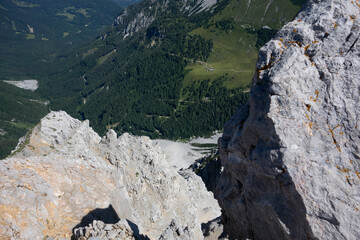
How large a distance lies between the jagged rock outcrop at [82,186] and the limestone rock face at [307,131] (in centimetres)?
1297

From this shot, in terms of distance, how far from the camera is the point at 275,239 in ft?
48.7

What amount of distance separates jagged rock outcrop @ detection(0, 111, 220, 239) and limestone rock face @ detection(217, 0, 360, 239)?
13.0 metres

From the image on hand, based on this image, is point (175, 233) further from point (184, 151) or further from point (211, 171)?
point (184, 151)

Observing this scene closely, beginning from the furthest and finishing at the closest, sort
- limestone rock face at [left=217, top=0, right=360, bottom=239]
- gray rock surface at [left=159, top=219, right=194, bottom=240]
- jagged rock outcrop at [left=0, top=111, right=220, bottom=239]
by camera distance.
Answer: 1. jagged rock outcrop at [left=0, top=111, right=220, bottom=239]
2. gray rock surface at [left=159, top=219, right=194, bottom=240]
3. limestone rock face at [left=217, top=0, right=360, bottom=239]

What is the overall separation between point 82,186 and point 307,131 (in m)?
22.9

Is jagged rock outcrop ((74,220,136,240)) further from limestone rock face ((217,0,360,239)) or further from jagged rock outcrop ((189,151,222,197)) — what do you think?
jagged rock outcrop ((189,151,222,197))

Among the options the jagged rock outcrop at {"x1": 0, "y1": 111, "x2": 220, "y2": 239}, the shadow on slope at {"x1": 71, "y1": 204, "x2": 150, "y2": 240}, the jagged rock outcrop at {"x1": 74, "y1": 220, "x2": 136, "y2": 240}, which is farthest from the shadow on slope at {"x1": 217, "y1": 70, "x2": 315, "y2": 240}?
the shadow on slope at {"x1": 71, "y1": 204, "x2": 150, "y2": 240}

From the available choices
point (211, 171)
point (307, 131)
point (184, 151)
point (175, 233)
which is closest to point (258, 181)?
point (307, 131)

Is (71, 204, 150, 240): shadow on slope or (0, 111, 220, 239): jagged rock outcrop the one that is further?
(71, 204, 150, 240): shadow on slope

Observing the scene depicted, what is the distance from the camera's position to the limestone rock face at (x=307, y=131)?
12492 millimetres

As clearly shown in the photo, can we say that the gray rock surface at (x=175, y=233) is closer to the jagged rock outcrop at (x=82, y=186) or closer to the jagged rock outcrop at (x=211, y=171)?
the jagged rock outcrop at (x=82, y=186)

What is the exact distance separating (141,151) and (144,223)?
12.9 metres

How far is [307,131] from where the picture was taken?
13.5 meters

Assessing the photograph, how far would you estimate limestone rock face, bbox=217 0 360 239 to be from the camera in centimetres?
1249
